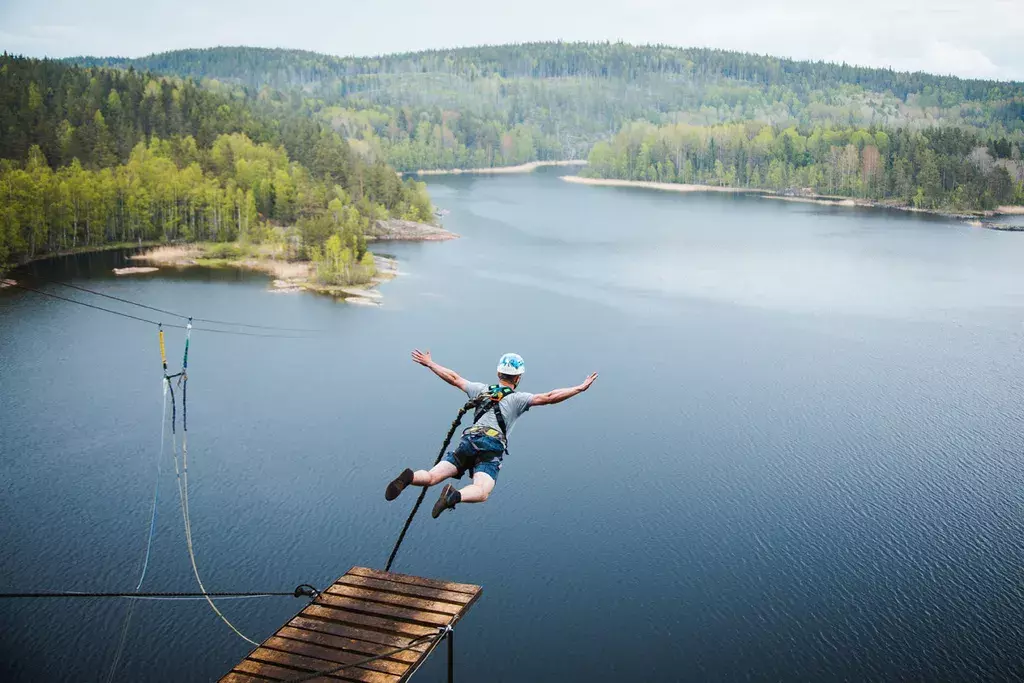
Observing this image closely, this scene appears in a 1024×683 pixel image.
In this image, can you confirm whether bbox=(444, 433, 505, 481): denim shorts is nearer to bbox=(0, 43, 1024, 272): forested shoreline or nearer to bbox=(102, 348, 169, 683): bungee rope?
bbox=(102, 348, 169, 683): bungee rope

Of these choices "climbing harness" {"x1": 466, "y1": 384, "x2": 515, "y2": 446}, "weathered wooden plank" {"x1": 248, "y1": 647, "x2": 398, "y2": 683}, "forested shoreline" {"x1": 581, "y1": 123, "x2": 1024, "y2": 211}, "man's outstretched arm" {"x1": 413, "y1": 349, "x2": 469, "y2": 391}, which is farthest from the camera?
"forested shoreline" {"x1": 581, "y1": 123, "x2": 1024, "y2": 211}

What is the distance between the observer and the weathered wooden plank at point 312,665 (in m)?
6.85

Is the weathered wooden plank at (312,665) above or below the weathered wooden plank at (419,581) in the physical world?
below

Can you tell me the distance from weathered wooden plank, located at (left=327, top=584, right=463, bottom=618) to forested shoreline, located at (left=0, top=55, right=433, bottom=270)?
44980 millimetres

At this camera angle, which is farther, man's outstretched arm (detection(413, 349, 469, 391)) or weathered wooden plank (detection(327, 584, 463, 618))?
man's outstretched arm (detection(413, 349, 469, 391))

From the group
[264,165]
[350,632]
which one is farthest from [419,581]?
[264,165]

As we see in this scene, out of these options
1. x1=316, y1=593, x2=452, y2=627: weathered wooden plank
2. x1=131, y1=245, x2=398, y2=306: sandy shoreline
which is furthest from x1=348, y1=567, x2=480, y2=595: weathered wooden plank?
x1=131, y1=245, x2=398, y2=306: sandy shoreline

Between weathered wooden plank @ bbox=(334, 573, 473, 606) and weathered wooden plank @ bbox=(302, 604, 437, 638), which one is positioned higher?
weathered wooden plank @ bbox=(334, 573, 473, 606)

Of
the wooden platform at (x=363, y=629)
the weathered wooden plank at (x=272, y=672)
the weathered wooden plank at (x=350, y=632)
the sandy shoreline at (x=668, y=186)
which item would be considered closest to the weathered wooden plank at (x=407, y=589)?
the wooden platform at (x=363, y=629)

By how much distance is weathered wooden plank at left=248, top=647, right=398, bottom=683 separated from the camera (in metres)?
6.85

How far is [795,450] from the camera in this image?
26328 mm

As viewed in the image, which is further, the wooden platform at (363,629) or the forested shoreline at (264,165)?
the forested shoreline at (264,165)

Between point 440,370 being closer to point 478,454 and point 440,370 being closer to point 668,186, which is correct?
point 478,454

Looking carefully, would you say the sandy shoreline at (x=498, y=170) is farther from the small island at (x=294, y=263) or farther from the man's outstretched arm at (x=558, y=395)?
the man's outstretched arm at (x=558, y=395)
